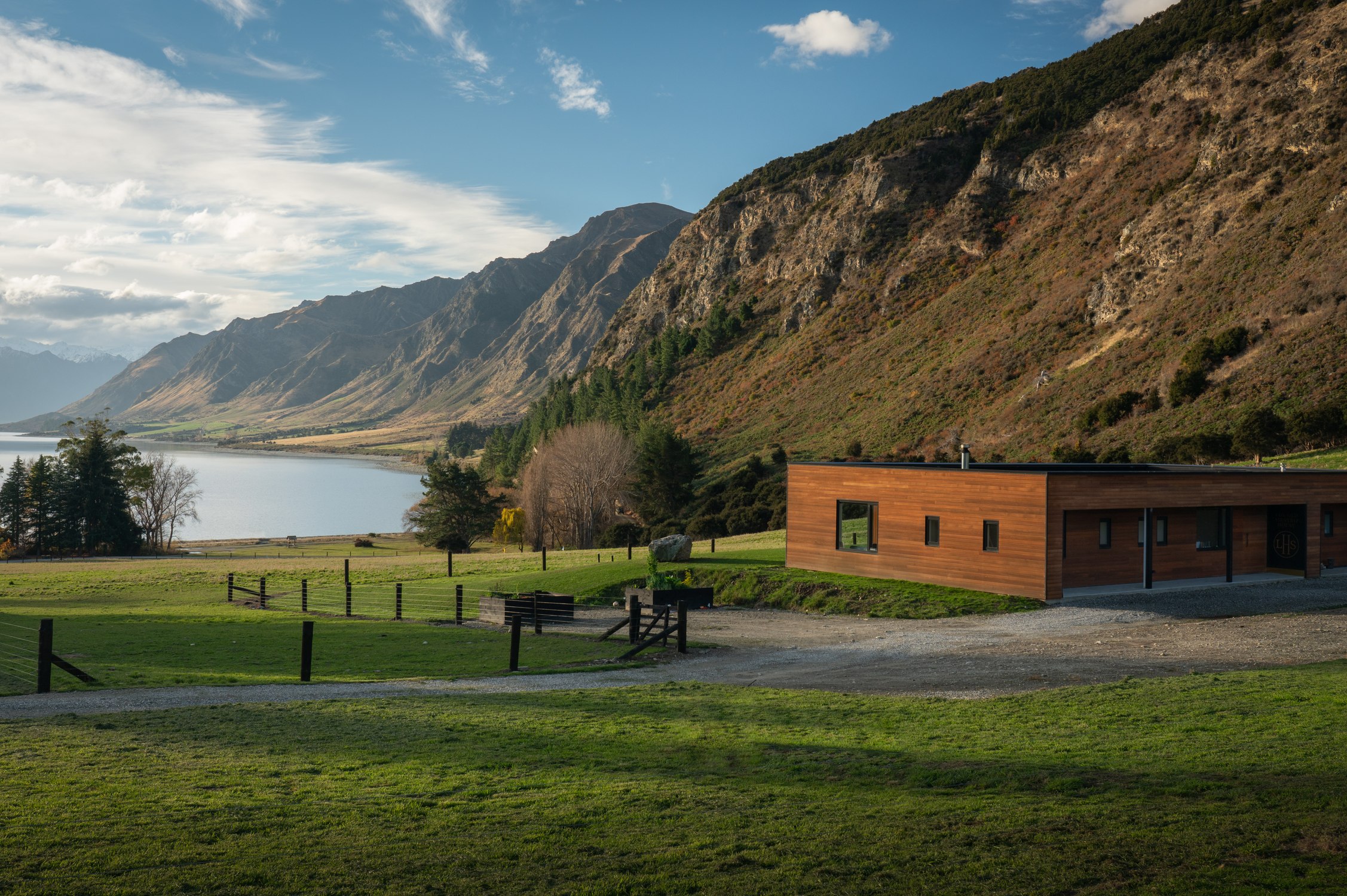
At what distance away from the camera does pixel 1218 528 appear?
3183 cm

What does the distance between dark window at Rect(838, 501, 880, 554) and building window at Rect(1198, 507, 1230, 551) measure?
35.3 ft

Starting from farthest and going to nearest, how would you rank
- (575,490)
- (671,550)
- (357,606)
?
(575,490)
(671,550)
(357,606)

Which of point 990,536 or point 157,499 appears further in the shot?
point 157,499

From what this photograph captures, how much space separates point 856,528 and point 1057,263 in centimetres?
6067

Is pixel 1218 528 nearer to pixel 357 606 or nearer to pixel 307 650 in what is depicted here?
pixel 307 650

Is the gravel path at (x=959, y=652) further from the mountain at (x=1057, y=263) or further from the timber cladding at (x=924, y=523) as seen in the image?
the mountain at (x=1057, y=263)

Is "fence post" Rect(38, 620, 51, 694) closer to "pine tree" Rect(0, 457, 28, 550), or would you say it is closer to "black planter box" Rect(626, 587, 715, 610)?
"black planter box" Rect(626, 587, 715, 610)

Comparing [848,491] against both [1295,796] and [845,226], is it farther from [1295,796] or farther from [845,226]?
[845,226]

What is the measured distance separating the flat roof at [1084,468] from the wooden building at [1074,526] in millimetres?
177

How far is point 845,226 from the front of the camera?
121m

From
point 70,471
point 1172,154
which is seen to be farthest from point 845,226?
point 70,471

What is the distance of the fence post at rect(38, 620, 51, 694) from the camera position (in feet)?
48.5

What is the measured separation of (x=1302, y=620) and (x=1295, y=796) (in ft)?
61.1

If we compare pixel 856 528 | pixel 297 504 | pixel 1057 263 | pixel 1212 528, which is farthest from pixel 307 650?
pixel 297 504
